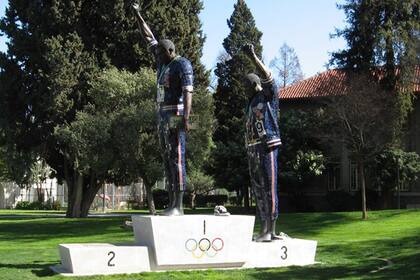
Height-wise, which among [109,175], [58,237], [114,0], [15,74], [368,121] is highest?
[114,0]

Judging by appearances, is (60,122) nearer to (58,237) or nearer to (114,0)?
(114,0)

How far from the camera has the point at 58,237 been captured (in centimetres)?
2316

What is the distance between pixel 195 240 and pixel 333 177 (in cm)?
3455

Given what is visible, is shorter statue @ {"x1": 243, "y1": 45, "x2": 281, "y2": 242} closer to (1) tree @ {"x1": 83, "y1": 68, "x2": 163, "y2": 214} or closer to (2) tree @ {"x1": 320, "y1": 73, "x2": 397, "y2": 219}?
(1) tree @ {"x1": 83, "y1": 68, "x2": 163, "y2": 214}

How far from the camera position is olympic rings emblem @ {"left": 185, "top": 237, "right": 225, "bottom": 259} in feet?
34.2

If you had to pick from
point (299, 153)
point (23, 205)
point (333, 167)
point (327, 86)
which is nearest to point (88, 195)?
point (299, 153)

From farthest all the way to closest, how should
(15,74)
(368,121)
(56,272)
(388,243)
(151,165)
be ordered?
(15,74)
(368,121)
(151,165)
(388,243)
(56,272)

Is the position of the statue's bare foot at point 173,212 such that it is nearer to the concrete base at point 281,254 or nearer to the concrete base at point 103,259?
the concrete base at point 103,259

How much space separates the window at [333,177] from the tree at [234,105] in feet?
19.1

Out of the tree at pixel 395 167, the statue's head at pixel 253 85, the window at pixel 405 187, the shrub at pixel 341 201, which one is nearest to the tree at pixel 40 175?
the shrub at pixel 341 201

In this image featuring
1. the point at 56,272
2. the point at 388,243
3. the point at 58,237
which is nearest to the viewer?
the point at 56,272

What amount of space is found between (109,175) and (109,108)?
671 cm

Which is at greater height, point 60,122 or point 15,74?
point 15,74

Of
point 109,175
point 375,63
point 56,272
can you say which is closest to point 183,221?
point 56,272
